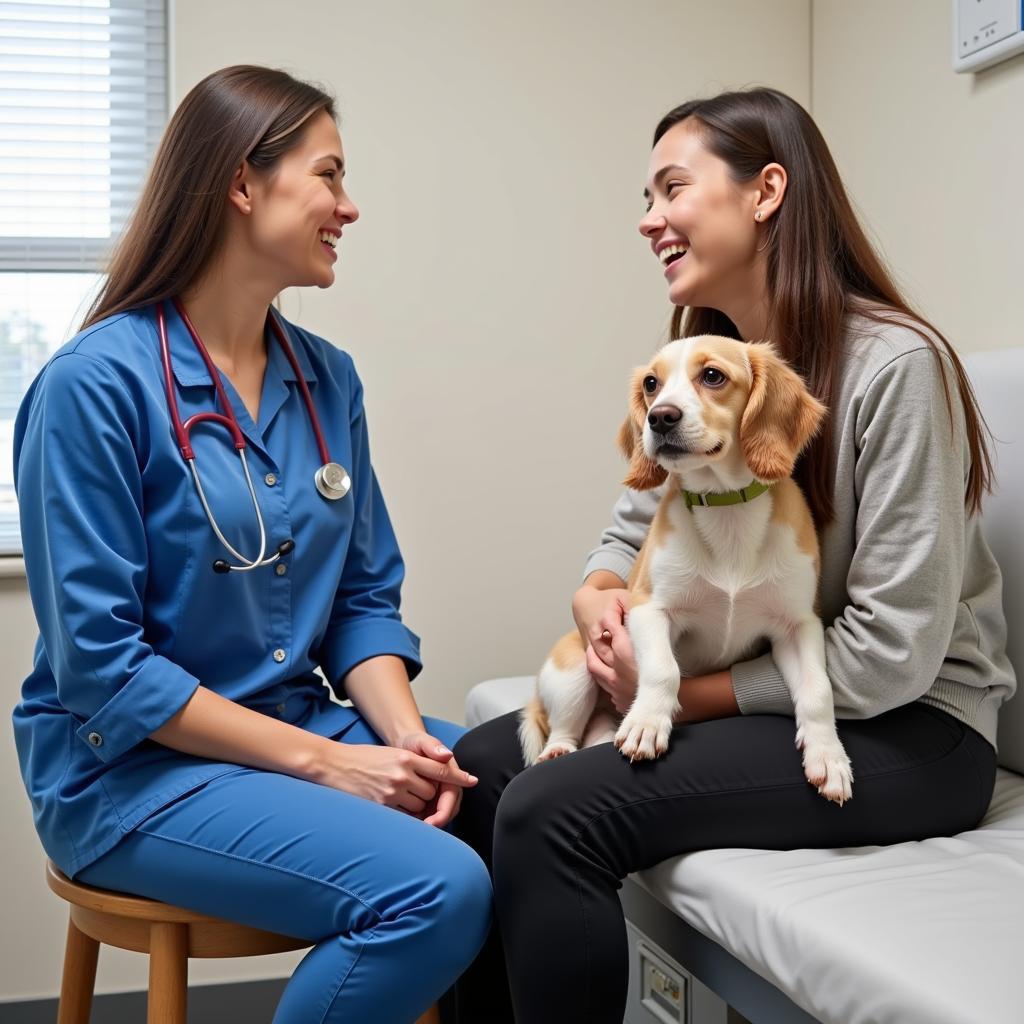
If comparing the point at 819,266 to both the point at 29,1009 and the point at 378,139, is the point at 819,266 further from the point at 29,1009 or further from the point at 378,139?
the point at 29,1009

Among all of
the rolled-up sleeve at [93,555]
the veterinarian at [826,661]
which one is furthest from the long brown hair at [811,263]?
the rolled-up sleeve at [93,555]

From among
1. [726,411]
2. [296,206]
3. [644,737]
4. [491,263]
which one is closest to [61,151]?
[491,263]

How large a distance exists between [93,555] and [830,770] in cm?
86

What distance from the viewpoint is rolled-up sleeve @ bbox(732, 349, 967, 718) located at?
130 cm

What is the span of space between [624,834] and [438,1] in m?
1.82

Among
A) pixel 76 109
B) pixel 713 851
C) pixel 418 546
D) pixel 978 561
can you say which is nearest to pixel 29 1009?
pixel 418 546

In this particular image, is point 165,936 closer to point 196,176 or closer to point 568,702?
point 568,702

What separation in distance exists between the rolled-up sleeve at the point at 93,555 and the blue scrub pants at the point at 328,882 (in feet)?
0.41

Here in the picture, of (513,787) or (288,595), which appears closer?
(513,787)

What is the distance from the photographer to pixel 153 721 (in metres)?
1.30

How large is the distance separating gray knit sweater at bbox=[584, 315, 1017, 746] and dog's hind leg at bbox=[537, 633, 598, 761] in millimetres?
213

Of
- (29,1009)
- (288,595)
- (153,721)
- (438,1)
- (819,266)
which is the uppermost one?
(438,1)

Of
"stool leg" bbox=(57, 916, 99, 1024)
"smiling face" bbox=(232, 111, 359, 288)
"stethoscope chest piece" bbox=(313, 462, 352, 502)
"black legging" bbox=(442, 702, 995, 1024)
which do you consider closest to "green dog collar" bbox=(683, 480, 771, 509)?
"black legging" bbox=(442, 702, 995, 1024)

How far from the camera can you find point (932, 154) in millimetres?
2209
